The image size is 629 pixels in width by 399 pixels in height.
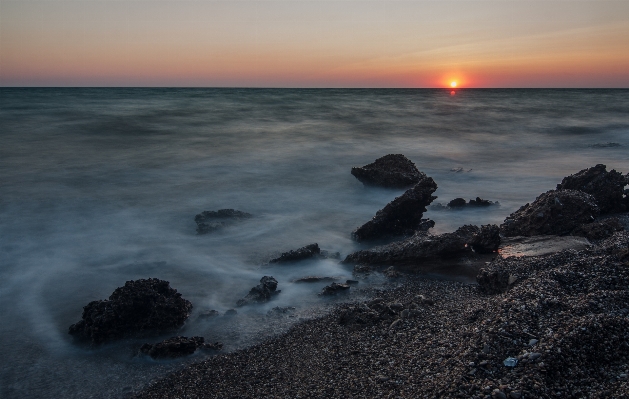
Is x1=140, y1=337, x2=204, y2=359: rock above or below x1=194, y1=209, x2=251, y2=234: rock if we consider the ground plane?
below

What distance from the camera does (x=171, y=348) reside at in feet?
16.2

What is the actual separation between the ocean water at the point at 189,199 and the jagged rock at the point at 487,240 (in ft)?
5.09

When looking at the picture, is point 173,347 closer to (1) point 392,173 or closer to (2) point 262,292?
(2) point 262,292

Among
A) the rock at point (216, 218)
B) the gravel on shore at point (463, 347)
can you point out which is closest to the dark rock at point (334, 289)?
the gravel on shore at point (463, 347)

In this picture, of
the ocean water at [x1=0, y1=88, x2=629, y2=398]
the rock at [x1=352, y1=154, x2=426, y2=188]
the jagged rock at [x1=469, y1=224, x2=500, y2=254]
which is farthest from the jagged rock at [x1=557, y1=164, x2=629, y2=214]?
the rock at [x1=352, y1=154, x2=426, y2=188]

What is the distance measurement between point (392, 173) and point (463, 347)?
7441 mm

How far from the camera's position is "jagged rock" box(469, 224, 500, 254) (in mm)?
6801

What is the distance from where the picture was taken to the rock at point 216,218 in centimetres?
898

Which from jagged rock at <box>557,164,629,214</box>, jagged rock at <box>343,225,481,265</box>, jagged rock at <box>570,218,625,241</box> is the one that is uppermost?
jagged rock at <box>557,164,629,214</box>

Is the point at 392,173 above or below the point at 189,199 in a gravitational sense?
above

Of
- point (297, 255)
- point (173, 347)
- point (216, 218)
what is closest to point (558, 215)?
point (297, 255)

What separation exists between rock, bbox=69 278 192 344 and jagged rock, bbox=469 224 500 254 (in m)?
3.96

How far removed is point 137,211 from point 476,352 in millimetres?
8203

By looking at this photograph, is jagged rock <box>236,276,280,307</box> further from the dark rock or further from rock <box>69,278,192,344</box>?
rock <box>69,278,192,344</box>
